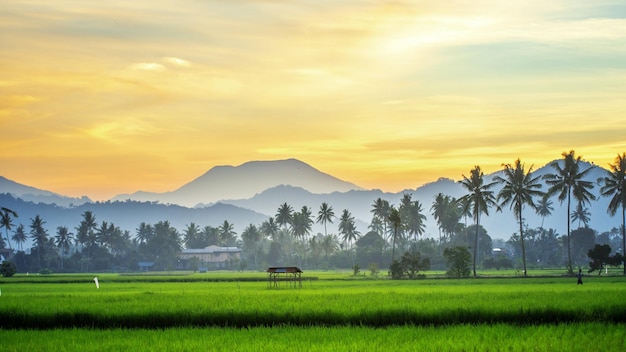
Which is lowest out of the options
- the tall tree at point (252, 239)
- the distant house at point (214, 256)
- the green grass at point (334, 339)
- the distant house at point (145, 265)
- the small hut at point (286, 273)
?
the green grass at point (334, 339)

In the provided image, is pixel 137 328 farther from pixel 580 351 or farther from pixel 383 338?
pixel 580 351

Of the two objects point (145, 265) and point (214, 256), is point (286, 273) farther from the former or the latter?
point (214, 256)

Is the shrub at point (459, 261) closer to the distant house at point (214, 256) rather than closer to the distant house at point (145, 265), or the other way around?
the distant house at point (145, 265)

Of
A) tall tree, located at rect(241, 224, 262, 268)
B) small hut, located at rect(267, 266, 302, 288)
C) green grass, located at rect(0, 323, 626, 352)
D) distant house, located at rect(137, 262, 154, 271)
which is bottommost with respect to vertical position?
green grass, located at rect(0, 323, 626, 352)

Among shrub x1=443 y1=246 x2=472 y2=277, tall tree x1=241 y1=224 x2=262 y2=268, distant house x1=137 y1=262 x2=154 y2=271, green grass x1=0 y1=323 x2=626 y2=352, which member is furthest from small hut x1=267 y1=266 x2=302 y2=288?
distant house x1=137 y1=262 x2=154 y2=271

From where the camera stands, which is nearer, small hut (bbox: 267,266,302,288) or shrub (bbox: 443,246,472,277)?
small hut (bbox: 267,266,302,288)

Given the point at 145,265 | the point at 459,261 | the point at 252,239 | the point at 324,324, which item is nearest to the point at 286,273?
the point at 459,261

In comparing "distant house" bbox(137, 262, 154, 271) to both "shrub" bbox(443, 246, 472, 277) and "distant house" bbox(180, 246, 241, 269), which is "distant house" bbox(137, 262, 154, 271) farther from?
"shrub" bbox(443, 246, 472, 277)

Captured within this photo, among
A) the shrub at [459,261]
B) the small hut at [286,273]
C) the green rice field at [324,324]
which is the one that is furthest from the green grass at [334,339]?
the shrub at [459,261]

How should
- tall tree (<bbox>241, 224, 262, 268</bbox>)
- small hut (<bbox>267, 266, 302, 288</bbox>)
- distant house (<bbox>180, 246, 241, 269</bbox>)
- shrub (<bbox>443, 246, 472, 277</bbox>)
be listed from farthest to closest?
1. distant house (<bbox>180, 246, 241, 269</bbox>)
2. tall tree (<bbox>241, 224, 262, 268</bbox>)
3. shrub (<bbox>443, 246, 472, 277</bbox>)
4. small hut (<bbox>267, 266, 302, 288</bbox>)

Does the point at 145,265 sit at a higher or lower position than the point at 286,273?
higher

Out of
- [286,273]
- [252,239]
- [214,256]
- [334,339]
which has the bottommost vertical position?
[334,339]

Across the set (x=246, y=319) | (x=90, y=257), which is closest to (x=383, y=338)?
(x=246, y=319)

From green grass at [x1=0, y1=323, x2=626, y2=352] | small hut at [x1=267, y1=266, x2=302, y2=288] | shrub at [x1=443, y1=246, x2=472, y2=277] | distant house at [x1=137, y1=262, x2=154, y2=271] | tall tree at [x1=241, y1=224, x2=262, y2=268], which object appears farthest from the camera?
tall tree at [x1=241, y1=224, x2=262, y2=268]
